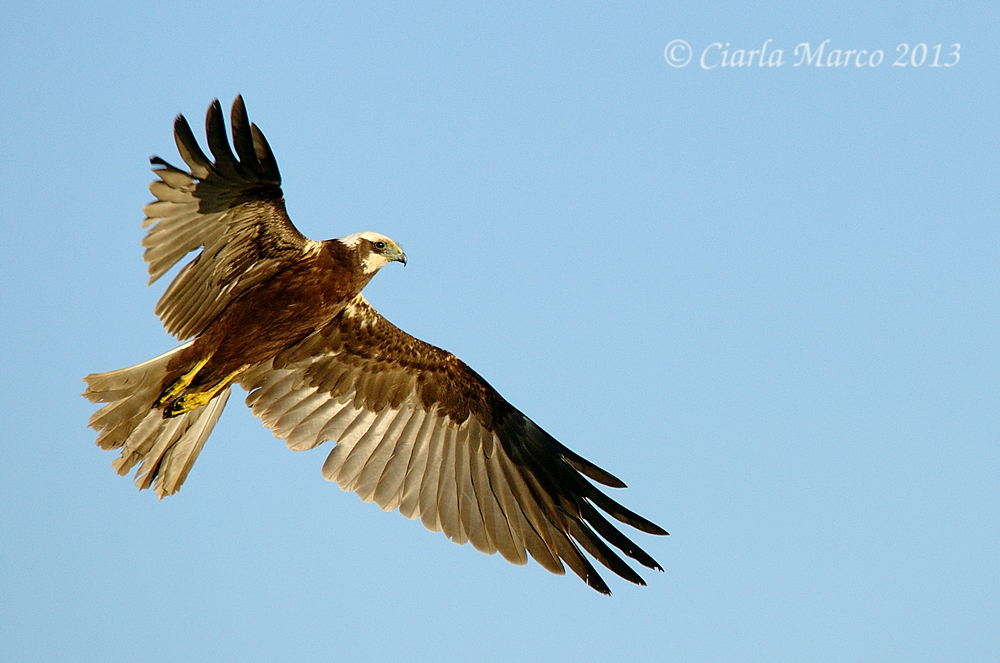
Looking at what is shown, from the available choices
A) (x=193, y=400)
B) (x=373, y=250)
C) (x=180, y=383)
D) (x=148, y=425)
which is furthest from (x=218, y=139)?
(x=148, y=425)

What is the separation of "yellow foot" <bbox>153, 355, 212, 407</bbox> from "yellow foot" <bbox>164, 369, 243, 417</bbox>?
0.36 feet

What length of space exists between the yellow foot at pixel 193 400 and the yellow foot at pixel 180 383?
108 millimetres

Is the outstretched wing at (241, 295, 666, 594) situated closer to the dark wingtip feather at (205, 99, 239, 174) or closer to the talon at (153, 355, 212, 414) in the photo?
the talon at (153, 355, 212, 414)

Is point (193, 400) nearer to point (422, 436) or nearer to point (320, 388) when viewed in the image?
point (320, 388)

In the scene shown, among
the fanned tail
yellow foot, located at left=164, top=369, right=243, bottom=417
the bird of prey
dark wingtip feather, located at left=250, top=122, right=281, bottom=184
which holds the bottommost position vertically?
the fanned tail

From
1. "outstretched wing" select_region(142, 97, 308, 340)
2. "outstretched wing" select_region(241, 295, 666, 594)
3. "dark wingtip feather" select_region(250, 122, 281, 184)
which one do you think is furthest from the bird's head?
"dark wingtip feather" select_region(250, 122, 281, 184)

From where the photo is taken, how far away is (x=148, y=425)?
32.3ft

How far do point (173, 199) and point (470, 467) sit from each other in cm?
416

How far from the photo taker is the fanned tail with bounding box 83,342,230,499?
938 cm

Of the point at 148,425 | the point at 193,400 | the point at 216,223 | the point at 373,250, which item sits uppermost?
the point at 373,250

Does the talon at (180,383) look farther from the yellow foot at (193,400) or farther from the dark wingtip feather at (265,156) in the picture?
the dark wingtip feather at (265,156)

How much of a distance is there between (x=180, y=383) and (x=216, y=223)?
62.6 inches

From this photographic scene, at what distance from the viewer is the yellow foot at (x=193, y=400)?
963 centimetres

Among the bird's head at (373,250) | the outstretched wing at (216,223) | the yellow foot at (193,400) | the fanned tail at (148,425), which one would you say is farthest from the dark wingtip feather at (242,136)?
the yellow foot at (193,400)
